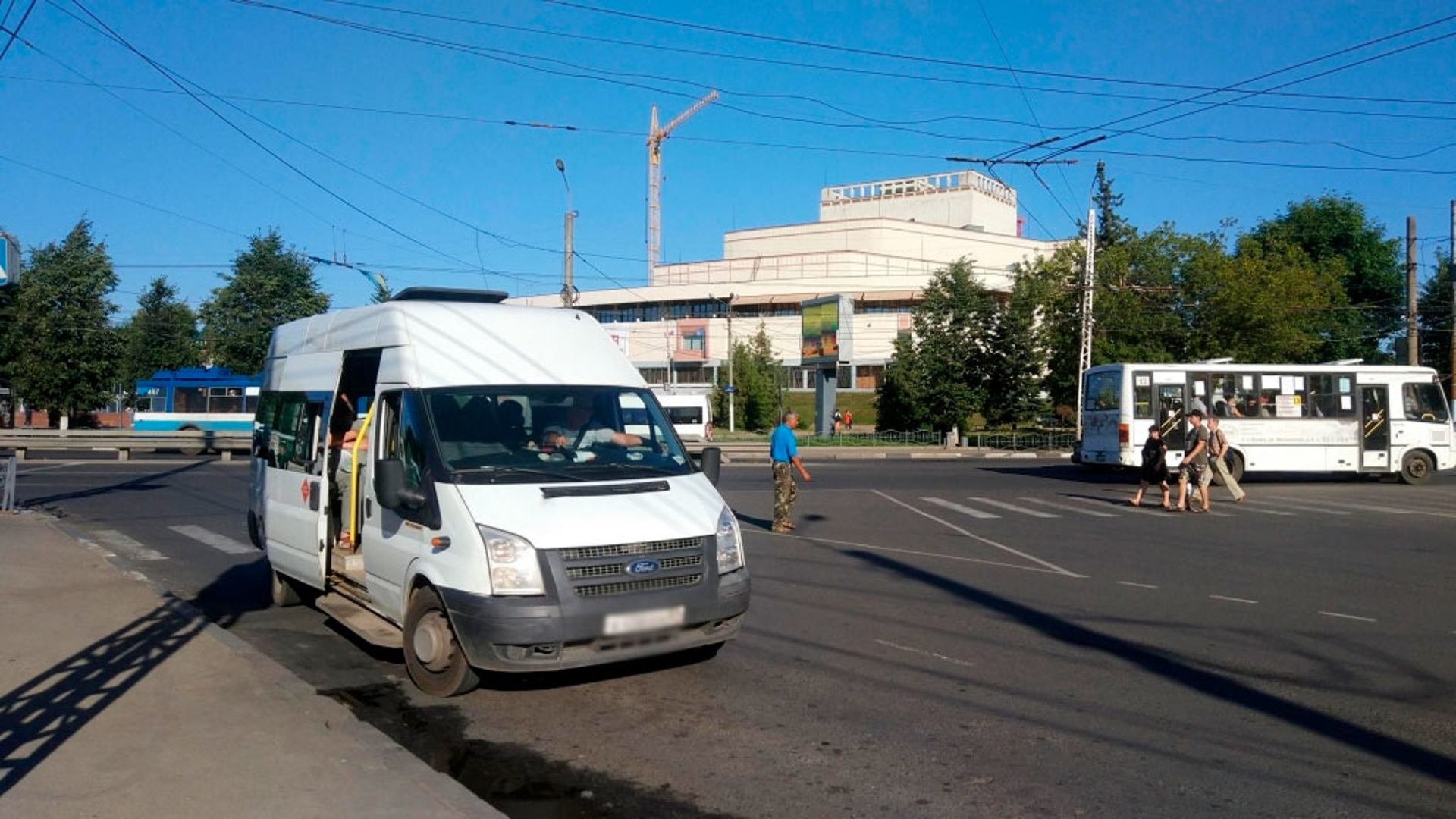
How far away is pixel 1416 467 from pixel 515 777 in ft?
96.1

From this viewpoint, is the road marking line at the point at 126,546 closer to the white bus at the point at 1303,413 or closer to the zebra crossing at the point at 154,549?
the zebra crossing at the point at 154,549

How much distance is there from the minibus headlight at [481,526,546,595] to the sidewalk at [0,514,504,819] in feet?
3.48

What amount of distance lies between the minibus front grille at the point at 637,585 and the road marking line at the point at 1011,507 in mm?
14253

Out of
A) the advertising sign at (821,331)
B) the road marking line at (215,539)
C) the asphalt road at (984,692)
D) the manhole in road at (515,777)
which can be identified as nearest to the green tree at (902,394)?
the advertising sign at (821,331)

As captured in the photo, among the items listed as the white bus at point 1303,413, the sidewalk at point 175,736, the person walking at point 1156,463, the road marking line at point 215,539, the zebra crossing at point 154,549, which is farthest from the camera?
the white bus at point 1303,413

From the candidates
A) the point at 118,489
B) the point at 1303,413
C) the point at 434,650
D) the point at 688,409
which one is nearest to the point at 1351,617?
the point at 434,650

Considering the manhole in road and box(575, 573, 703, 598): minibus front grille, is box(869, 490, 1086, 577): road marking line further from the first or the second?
the manhole in road

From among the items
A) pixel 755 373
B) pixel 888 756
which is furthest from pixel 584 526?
pixel 755 373

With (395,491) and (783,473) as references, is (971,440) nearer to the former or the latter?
(783,473)

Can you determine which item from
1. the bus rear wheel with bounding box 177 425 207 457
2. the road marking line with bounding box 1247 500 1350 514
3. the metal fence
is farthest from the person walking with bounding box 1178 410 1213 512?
the bus rear wheel with bounding box 177 425 207 457

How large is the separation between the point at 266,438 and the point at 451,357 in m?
3.80

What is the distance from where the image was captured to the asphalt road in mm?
5336

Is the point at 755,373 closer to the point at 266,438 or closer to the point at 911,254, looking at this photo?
the point at 911,254

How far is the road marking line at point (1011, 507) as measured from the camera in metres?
20.0
